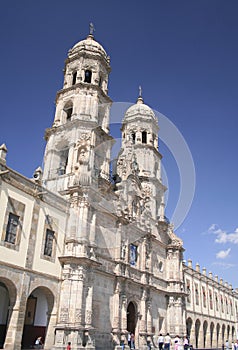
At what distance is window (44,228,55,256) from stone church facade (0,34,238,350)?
7 cm

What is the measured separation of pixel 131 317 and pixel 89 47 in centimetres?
2918

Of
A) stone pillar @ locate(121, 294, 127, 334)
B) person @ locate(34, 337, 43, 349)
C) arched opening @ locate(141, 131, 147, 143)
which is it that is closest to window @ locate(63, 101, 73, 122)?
arched opening @ locate(141, 131, 147, 143)

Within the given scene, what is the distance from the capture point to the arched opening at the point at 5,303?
21.3m

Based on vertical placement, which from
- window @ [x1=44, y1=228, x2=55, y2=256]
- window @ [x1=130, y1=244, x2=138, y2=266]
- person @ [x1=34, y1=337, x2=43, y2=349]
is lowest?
person @ [x1=34, y1=337, x2=43, y2=349]

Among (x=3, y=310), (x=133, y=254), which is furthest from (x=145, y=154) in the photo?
(x=3, y=310)

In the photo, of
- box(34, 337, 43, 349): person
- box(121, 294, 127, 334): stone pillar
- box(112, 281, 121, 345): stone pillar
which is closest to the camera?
box(34, 337, 43, 349): person

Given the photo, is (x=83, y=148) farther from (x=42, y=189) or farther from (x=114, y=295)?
(x=114, y=295)

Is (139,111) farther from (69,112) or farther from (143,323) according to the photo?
(143,323)

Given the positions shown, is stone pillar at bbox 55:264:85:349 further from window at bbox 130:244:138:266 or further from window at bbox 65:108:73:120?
window at bbox 65:108:73:120

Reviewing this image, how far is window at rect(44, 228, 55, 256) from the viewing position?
2489 centimetres

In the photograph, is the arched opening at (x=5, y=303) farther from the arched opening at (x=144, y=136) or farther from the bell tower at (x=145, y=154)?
the arched opening at (x=144, y=136)

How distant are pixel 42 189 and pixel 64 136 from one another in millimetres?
10761

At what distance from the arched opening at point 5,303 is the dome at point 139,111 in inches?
1261

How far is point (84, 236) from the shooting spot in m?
27.1
